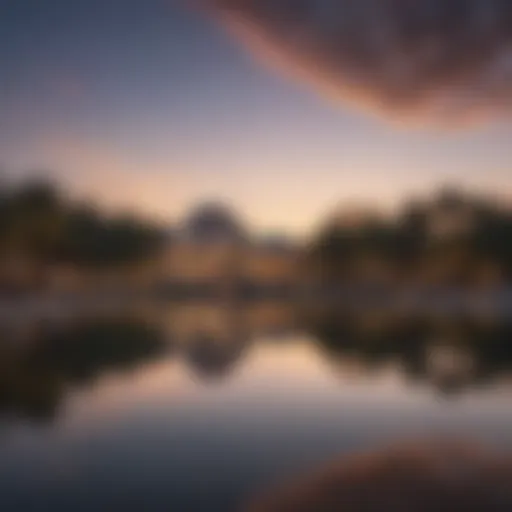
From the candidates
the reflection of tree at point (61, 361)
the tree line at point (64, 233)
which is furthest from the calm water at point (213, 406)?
the tree line at point (64, 233)

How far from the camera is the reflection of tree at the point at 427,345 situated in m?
3.26

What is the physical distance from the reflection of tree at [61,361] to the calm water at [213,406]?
0.04 ft

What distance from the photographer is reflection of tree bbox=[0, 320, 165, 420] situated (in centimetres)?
264

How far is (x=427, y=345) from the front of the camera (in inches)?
164

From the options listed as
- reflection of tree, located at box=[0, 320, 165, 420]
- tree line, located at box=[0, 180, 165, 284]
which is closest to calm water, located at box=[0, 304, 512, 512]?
reflection of tree, located at box=[0, 320, 165, 420]

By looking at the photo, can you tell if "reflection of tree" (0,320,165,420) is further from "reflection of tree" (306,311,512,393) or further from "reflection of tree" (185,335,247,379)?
"reflection of tree" (306,311,512,393)

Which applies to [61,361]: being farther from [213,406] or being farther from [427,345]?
[427,345]

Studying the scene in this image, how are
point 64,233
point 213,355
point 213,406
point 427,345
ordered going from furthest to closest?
point 64,233 < point 427,345 < point 213,355 < point 213,406

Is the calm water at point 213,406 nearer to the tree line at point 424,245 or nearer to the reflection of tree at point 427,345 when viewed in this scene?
the reflection of tree at point 427,345

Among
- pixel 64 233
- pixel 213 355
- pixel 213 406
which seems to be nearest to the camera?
pixel 213 406

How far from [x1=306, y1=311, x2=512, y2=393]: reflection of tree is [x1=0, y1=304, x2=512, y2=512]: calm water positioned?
0.7 inches

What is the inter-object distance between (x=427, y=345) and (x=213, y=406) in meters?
2.08

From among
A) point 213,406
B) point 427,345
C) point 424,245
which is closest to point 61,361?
point 213,406

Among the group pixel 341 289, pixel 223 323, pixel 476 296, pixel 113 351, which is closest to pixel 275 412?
pixel 113 351
